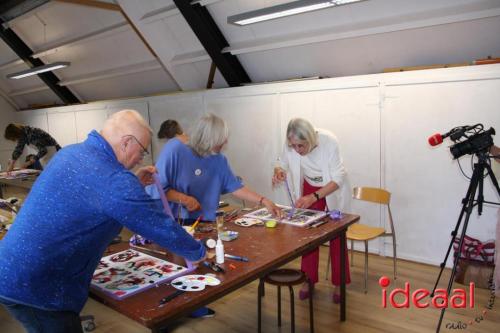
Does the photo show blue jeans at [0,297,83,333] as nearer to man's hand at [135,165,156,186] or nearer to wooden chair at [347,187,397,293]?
man's hand at [135,165,156,186]

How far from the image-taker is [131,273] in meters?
1.85

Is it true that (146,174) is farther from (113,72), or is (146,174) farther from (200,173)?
(113,72)

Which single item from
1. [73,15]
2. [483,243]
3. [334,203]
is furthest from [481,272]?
[73,15]

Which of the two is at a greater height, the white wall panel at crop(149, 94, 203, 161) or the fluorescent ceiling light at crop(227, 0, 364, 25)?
the fluorescent ceiling light at crop(227, 0, 364, 25)

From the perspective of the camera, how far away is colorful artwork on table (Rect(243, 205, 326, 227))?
2.60 meters

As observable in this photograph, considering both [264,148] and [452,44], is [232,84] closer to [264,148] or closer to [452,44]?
[264,148]

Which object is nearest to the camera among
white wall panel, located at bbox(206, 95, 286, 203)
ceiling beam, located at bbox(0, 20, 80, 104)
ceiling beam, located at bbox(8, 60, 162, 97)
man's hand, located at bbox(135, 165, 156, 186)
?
man's hand, located at bbox(135, 165, 156, 186)

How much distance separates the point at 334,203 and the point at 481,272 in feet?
4.18

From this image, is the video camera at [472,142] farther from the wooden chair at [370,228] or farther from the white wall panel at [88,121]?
the white wall panel at [88,121]

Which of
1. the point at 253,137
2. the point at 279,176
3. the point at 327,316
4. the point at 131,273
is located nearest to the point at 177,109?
the point at 253,137

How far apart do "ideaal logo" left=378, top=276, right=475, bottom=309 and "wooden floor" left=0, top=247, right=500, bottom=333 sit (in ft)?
0.19

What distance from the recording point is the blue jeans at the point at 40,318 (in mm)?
1401

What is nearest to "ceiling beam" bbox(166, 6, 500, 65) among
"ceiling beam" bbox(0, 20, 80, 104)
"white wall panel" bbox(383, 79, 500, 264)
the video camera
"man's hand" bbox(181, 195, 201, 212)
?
"white wall panel" bbox(383, 79, 500, 264)

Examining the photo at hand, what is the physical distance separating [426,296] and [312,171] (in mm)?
1320
